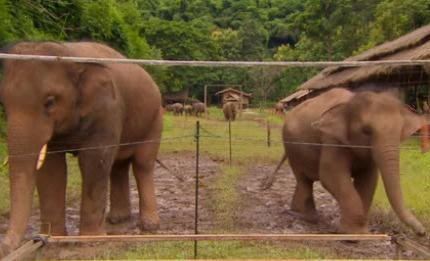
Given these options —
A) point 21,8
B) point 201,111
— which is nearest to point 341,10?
point 201,111

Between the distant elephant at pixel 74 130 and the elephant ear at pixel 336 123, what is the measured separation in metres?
2.14

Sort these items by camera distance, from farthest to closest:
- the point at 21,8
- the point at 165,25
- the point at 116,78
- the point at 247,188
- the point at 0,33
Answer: the point at 165,25
the point at 21,8
the point at 0,33
the point at 247,188
the point at 116,78

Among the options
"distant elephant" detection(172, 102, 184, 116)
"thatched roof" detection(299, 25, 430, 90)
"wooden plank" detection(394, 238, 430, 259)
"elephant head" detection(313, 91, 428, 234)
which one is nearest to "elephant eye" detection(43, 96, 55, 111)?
"elephant head" detection(313, 91, 428, 234)

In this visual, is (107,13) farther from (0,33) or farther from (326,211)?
(326,211)

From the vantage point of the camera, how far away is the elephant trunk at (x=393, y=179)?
20.8ft

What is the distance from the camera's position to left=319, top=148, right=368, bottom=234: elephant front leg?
7.42 metres

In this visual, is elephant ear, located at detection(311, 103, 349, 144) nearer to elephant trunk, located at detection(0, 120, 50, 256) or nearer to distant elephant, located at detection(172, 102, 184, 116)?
elephant trunk, located at detection(0, 120, 50, 256)

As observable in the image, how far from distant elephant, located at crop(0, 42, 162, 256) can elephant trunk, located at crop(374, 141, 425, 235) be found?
275cm

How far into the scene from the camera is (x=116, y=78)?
731 cm

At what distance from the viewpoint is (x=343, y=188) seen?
7.60m

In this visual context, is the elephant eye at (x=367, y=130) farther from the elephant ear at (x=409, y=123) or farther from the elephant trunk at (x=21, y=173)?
the elephant trunk at (x=21, y=173)

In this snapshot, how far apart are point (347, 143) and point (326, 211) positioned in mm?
2219

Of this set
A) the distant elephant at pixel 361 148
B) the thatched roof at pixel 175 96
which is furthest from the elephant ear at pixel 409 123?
the thatched roof at pixel 175 96

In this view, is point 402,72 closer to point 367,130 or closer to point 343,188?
point 343,188
